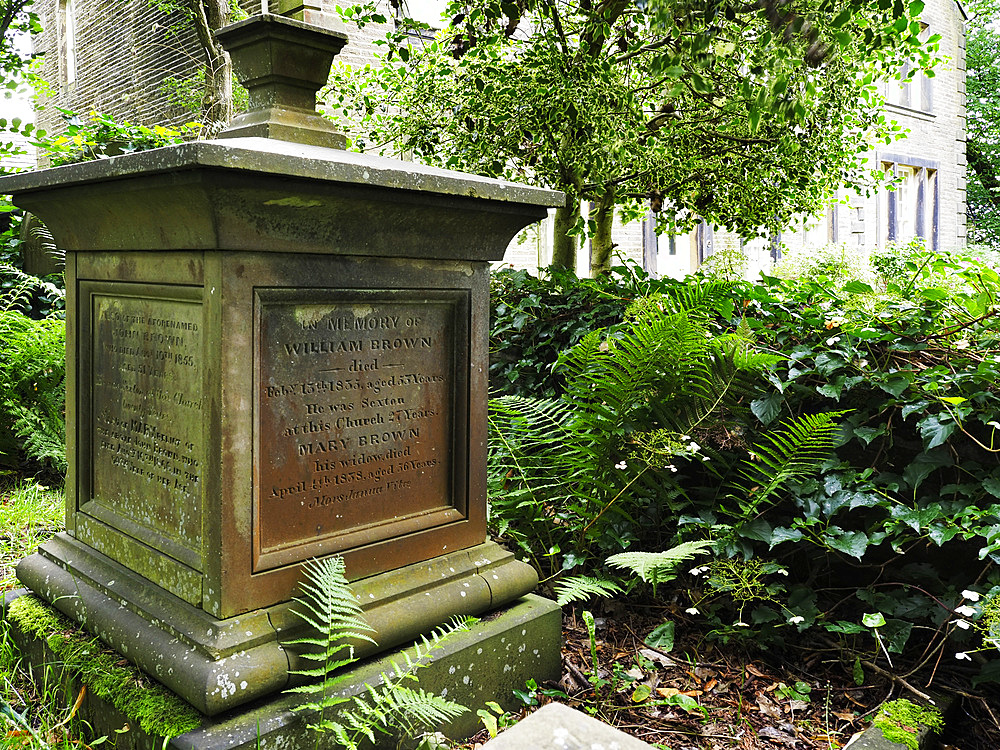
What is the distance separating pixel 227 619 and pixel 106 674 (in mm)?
474

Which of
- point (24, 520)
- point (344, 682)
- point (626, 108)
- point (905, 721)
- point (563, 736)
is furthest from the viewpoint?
point (626, 108)

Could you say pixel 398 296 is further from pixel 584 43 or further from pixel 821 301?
pixel 584 43

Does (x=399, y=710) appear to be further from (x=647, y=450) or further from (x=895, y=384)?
(x=895, y=384)

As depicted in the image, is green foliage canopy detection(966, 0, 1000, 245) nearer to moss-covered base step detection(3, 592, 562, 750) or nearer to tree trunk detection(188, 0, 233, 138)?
tree trunk detection(188, 0, 233, 138)

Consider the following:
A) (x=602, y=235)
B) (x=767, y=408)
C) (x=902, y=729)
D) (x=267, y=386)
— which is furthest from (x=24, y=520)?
(x=602, y=235)

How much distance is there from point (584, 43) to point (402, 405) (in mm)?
3303

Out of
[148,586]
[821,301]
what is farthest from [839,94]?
[148,586]

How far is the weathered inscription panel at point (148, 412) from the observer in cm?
234

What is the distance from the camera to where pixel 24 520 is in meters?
4.30

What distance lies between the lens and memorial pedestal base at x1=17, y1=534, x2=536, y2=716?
2139 millimetres

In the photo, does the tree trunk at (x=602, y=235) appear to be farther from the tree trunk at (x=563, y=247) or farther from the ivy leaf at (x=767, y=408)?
the ivy leaf at (x=767, y=408)

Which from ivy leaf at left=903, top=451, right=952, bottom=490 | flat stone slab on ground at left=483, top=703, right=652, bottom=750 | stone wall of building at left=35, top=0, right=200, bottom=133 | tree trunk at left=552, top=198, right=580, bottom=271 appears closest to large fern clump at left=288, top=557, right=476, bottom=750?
flat stone slab on ground at left=483, top=703, right=652, bottom=750

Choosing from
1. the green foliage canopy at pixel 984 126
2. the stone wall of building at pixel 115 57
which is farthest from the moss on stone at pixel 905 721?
the green foliage canopy at pixel 984 126

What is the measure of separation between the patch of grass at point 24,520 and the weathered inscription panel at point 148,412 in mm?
1119
